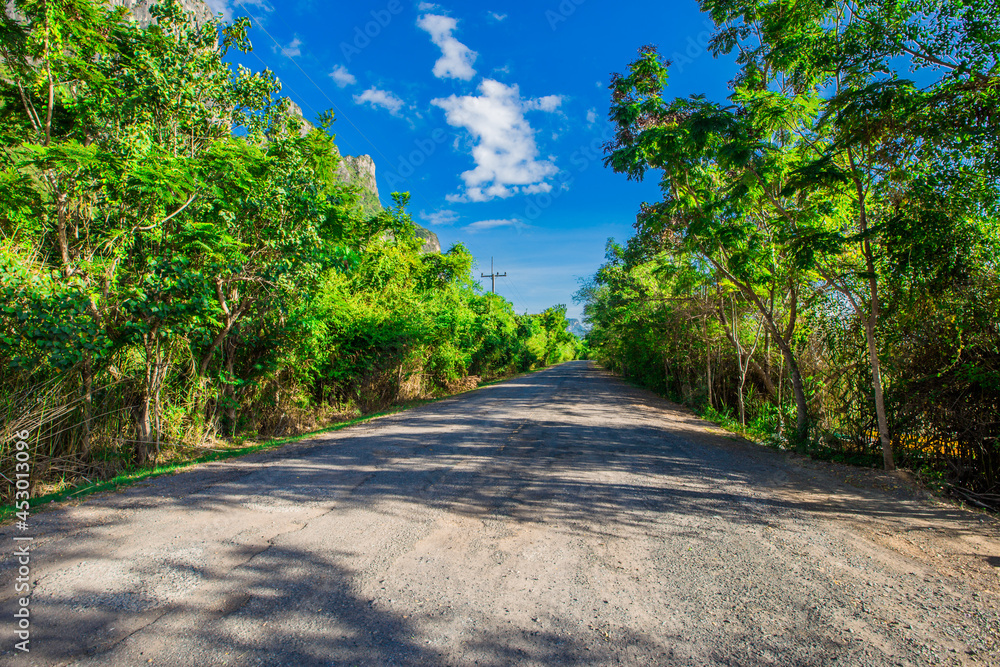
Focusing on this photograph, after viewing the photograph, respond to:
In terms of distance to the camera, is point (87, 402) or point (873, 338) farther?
point (87, 402)

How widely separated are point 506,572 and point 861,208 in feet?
21.5

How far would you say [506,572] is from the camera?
9.55ft

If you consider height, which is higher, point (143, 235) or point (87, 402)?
point (143, 235)

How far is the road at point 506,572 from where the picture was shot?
2178 millimetres

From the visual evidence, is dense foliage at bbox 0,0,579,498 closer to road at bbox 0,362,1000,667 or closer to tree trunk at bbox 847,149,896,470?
road at bbox 0,362,1000,667

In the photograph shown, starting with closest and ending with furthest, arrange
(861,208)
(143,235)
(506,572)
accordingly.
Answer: (506,572), (861,208), (143,235)

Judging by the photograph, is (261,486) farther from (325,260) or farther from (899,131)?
(899,131)

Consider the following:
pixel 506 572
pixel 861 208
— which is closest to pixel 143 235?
pixel 506 572

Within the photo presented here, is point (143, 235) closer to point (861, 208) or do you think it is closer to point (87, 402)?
point (87, 402)

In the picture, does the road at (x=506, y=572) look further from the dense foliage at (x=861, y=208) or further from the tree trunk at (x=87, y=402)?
the tree trunk at (x=87, y=402)

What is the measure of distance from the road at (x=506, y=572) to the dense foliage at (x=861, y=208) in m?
1.55

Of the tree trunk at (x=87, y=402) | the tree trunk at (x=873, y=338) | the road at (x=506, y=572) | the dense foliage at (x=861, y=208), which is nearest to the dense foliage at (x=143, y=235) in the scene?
the tree trunk at (x=87, y=402)

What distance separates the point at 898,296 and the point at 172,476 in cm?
973

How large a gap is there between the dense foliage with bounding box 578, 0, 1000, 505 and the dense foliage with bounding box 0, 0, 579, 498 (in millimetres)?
6738
